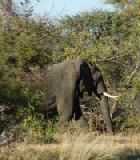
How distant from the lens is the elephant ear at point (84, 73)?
13.1 metres

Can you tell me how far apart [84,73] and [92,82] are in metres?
0.91

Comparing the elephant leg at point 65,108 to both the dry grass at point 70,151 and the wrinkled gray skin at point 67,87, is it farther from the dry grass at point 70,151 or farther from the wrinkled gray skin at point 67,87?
the dry grass at point 70,151

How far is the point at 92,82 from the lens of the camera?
1427cm

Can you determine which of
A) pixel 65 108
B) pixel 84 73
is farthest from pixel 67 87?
pixel 84 73

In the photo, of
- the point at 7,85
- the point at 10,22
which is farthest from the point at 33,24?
the point at 7,85

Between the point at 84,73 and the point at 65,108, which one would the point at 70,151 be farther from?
the point at 84,73

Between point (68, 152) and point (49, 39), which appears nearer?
point (49, 39)

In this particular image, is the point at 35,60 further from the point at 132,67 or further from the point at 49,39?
the point at 132,67

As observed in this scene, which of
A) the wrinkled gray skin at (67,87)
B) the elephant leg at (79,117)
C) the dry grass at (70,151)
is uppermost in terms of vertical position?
the wrinkled gray skin at (67,87)

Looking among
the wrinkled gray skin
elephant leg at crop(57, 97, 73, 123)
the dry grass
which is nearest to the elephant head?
the wrinkled gray skin

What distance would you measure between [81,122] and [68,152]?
4698 mm

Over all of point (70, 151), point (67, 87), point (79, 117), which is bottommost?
point (70, 151)

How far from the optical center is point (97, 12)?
31.4 m

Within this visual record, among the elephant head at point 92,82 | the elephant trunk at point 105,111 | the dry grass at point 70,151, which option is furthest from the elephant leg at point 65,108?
the dry grass at point 70,151
